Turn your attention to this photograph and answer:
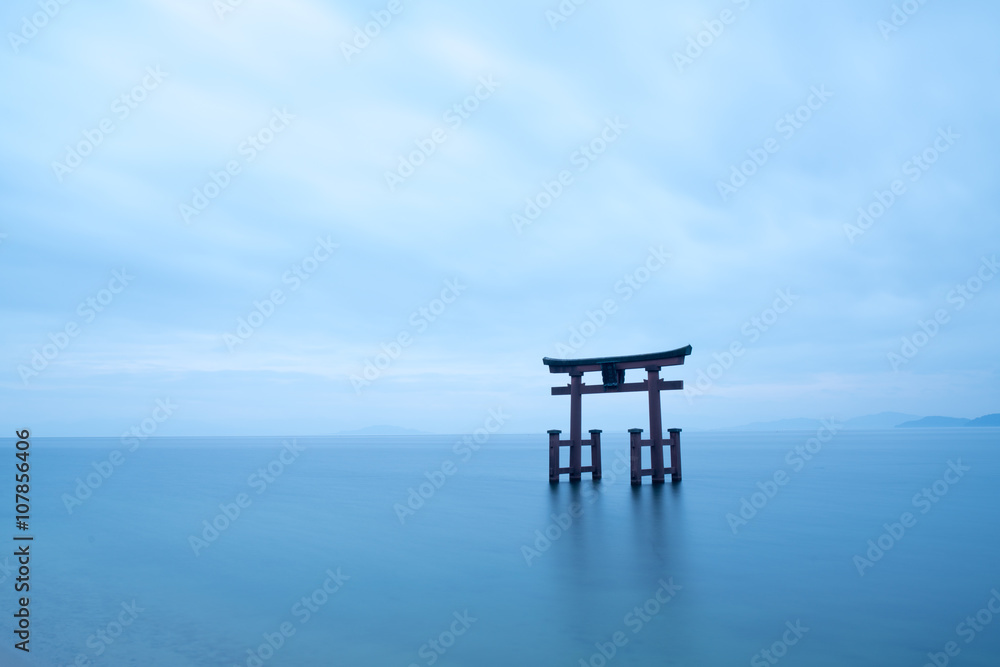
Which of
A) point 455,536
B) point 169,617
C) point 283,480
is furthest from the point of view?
point 283,480

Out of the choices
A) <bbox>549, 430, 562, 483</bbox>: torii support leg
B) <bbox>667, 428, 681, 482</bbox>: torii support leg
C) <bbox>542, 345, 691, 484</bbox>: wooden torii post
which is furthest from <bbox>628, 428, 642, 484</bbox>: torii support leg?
<bbox>549, 430, 562, 483</bbox>: torii support leg

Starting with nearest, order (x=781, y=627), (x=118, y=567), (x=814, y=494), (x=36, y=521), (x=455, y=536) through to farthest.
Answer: (x=781, y=627), (x=118, y=567), (x=455, y=536), (x=36, y=521), (x=814, y=494)

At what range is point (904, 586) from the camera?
453 inches

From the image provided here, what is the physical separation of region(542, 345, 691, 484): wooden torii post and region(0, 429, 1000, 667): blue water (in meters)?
1.29

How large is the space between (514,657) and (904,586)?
7.18m

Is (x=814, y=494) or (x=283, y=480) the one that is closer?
(x=814, y=494)

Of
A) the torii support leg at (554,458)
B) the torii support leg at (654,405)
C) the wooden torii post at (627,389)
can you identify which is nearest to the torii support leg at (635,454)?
the wooden torii post at (627,389)

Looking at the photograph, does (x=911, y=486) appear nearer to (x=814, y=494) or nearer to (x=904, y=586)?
(x=814, y=494)

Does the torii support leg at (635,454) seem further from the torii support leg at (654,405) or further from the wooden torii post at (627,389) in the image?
the torii support leg at (654,405)

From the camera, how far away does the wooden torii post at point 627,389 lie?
2170 cm

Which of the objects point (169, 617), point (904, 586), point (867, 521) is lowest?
point (169, 617)

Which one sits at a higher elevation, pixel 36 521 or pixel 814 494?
pixel 814 494

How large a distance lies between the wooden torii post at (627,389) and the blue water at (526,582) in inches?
50.8

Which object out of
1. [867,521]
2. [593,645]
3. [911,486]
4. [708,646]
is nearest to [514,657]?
[593,645]
